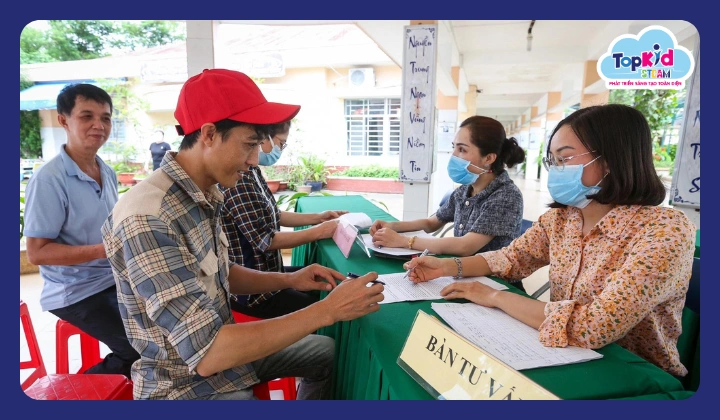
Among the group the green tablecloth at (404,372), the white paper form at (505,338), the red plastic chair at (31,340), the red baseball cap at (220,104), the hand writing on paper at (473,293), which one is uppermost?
the red baseball cap at (220,104)

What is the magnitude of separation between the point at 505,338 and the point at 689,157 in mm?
1897

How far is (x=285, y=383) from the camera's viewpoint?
5.18ft

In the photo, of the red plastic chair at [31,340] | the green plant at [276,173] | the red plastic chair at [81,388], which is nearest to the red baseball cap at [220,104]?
the red plastic chair at [81,388]

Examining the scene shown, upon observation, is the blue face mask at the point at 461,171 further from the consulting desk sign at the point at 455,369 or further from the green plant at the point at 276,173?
the green plant at the point at 276,173

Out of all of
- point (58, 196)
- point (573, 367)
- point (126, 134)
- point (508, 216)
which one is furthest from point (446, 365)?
point (126, 134)

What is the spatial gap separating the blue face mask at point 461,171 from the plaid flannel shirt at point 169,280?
3.58 ft

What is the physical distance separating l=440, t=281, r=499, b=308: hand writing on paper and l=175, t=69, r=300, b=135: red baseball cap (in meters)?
0.62

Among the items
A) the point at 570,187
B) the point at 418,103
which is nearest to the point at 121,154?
the point at 418,103

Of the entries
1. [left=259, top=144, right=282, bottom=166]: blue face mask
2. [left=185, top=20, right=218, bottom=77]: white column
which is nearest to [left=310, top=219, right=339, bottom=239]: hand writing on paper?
[left=259, top=144, right=282, bottom=166]: blue face mask

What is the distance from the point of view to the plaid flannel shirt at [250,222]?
1562mm

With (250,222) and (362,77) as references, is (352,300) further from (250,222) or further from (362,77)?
(362,77)

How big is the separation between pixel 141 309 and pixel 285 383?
34.8 inches

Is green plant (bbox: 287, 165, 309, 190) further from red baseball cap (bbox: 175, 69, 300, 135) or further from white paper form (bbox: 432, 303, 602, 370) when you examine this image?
white paper form (bbox: 432, 303, 602, 370)

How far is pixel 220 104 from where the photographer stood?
3.00 feet
